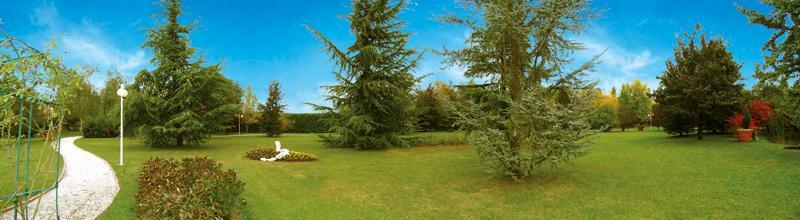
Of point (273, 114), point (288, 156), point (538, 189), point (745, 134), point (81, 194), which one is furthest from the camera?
point (273, 114)

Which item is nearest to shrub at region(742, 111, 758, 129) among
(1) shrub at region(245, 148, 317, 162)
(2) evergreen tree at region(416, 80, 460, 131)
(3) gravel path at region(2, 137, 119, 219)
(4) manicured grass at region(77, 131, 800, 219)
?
(4) manicured grass at region(77, 131, 800, 219)

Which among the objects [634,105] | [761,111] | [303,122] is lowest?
[761,111]

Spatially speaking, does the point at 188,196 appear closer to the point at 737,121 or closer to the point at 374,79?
the point at 374,79

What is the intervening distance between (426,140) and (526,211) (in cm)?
1286

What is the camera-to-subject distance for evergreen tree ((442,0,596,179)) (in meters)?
8.24

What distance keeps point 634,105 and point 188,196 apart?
55.6m

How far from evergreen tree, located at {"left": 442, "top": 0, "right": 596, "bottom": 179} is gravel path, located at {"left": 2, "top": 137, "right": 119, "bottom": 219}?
6.76 m

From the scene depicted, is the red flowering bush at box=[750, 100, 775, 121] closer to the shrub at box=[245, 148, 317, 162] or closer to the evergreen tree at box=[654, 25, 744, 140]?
the evergreen tree at box=[654, 25, 744, 140]

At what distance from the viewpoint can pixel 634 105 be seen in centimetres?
5116

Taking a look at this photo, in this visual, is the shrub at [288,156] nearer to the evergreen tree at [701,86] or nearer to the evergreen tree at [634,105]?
the evergreen tree at [701,86]

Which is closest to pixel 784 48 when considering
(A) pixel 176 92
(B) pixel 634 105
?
(A) pixel 176 92

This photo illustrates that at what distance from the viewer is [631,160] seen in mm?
11938

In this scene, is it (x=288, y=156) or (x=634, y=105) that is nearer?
(x=288, y=156)

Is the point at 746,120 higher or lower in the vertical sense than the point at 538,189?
higher
